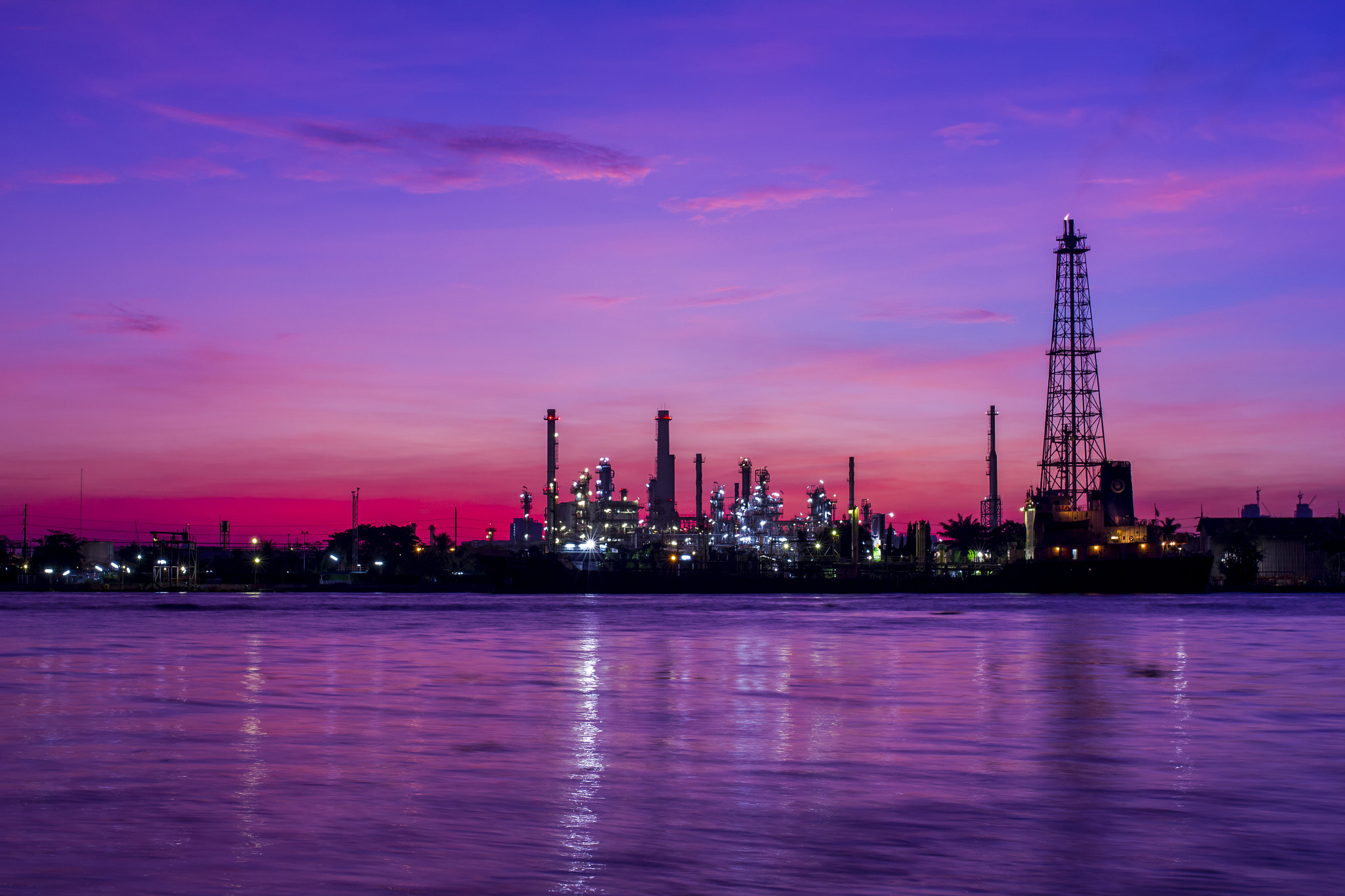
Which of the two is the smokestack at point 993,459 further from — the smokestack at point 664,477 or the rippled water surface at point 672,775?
the rippled water surface at point 672,775

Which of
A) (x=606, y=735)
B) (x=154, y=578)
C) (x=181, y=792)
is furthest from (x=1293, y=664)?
(x=154, y=578)

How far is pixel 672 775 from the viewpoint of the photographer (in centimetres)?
1325

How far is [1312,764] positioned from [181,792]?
11.7 meters

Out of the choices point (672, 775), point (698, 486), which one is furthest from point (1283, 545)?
point (672, 775)

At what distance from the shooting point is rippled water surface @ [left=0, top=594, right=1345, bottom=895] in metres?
8.79

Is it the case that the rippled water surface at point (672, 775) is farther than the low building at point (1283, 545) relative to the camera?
No

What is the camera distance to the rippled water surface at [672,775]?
8.79 metres

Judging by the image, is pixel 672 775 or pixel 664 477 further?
pixel 664 477

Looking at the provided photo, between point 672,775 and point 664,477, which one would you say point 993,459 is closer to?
point 664,477

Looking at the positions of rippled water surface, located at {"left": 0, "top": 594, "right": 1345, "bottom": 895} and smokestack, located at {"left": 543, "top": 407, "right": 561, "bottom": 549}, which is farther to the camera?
smokestack, located at {"left": 543, "top": 407, "right": 561, "bottom": 549}

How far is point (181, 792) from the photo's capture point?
1186 centimetres

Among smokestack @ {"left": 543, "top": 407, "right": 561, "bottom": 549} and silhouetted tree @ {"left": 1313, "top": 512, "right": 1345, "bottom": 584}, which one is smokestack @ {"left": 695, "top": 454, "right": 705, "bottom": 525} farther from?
silhouetted tree @ {"left": 1313, "top": 512, "right": 1345, "bottom": 584}

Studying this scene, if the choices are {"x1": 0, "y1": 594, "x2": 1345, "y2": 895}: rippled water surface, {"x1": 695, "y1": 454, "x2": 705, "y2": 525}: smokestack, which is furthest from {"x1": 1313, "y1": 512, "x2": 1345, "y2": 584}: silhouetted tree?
{"x1": 0, "y1": 594, "x2": 1345, "y2": 895}: rippled water surface

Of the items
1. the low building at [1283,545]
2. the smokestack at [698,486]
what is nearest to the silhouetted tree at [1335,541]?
the low building at [1283,545]
